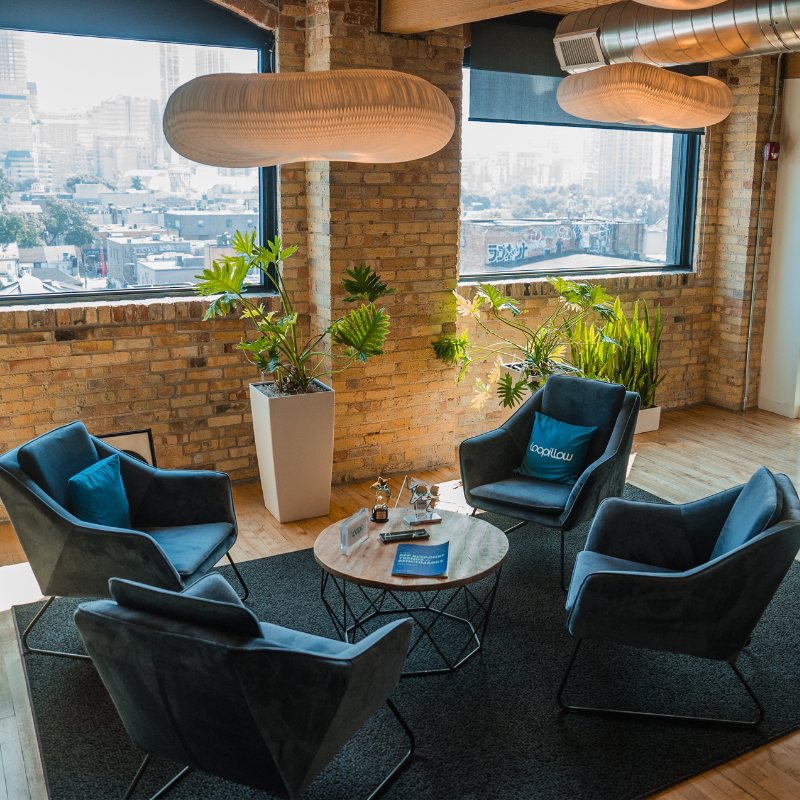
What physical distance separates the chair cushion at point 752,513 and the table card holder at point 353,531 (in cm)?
146

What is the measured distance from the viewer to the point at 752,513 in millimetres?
3324

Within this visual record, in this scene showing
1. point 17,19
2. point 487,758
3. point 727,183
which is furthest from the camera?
point 727,183

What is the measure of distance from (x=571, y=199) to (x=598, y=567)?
13.1ft

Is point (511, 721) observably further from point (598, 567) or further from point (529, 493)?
point (529, 493)

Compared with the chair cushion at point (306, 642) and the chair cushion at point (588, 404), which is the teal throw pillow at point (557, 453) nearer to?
the chair cushion at point (588, 404)

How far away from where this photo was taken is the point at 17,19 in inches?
185

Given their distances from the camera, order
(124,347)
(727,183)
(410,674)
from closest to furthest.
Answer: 1. (410,674)
2. (124,347)
3. (727,183)

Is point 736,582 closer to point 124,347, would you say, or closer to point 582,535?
point 582,535

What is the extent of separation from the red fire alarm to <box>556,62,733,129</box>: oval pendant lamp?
2.32 meters

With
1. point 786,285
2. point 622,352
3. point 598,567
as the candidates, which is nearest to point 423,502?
point 598,567

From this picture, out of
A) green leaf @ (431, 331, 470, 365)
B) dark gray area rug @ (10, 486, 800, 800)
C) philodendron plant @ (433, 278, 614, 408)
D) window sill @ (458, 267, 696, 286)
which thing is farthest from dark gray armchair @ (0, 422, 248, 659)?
window sill @ (458, 267, 696, 286)

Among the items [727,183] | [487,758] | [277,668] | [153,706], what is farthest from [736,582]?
[727,183]

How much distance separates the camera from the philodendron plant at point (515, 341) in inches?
233

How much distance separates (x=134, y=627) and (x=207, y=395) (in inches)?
123
